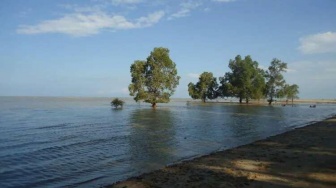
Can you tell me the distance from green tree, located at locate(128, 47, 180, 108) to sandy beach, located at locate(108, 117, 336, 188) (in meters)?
65.3

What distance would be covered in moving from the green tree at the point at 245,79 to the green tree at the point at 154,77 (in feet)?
131

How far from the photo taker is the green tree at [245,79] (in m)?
117

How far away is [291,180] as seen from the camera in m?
12.1

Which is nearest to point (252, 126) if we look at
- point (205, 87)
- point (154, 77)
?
point (154, 77)

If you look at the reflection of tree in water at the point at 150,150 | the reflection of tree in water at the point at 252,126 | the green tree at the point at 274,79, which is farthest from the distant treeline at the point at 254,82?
the reflection of tree in water at the point at 150,150

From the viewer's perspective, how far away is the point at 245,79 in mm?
116312

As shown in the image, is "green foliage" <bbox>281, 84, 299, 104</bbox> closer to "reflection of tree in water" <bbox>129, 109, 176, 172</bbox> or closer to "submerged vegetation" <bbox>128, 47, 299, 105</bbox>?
"submerged vegetation" <bbox>128, 47, 299, 105</bbox>

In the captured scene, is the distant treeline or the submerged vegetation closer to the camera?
the submerged vegetation

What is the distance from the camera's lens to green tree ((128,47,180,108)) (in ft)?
275

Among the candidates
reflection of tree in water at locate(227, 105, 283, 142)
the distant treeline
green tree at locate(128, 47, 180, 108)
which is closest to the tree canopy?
the distant treeline

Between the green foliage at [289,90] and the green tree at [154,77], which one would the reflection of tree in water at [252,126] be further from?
the green foliage at [289,90]

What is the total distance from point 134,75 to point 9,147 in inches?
→ 2417

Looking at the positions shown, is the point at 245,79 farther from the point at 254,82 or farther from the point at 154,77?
the point at 154,77

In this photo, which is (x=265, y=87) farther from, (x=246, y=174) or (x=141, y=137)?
(x=246, y=174)
